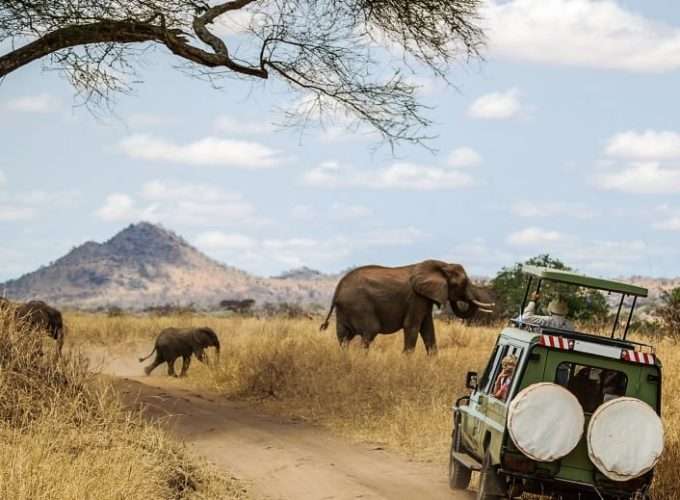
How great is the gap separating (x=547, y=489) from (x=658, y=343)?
493 inches

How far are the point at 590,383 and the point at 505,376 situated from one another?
834mm

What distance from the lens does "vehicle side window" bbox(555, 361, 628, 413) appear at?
427 inches

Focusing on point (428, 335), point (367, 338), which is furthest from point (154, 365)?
point (428, 335)

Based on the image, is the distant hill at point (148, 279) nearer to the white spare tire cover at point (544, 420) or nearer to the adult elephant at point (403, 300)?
the adult elephant at point (403, 300)

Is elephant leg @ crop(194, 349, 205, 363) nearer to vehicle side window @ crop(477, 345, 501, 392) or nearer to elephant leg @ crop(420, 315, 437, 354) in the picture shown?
elephant leg @ crop(420, 315, 437, 354)

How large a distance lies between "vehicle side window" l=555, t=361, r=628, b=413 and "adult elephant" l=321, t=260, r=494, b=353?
530 inches

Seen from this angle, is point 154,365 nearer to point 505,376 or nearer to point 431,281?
point 431,281

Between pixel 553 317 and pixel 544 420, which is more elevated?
pixel 553 317

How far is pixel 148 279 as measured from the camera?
131 metres

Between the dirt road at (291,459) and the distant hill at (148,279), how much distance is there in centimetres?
10095

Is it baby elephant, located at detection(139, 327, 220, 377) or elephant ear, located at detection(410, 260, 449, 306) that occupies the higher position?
elephant ear, located at detection(410, 260, 449, 306)

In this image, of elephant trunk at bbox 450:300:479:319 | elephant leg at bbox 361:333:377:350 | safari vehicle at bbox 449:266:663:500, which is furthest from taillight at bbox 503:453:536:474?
elephant trunk at bbox 450:300:479:319

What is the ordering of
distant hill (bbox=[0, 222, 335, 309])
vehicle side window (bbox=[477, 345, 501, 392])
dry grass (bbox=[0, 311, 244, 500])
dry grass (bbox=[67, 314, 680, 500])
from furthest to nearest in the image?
1. distant hill (bbox=[0, 222, 335, 309])
2. dry grass (bbox=[67, 314, 680, 500])
3. vehicle side window (bbox=[477, 345, 501, 392])
4. dry grass (bbox=[0, 311, 244, 500])

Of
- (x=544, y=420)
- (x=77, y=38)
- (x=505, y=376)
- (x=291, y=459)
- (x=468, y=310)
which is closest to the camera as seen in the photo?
(x=544, y=420)
